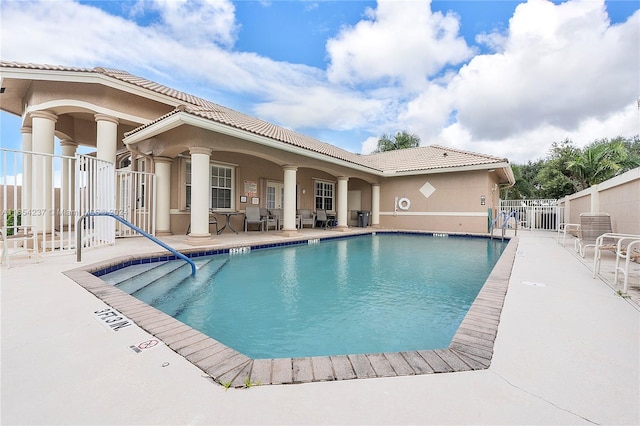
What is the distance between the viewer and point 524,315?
103 inches

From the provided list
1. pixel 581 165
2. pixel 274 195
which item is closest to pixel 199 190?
pixel 274 195

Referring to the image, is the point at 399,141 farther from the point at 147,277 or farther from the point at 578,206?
the point at 147,277

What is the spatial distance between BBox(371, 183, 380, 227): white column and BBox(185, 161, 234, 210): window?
7.61 meters

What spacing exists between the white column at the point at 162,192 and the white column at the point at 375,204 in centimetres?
985

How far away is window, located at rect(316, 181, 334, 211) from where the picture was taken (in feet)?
49.3

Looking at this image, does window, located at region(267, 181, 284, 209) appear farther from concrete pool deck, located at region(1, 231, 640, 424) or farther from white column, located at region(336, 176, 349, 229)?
concrete pool deck, located at region(1, 231, 640, 424)

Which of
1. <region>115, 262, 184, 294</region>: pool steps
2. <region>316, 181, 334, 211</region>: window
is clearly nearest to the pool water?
<region>115, 262, 184, 294</region>: pool steps

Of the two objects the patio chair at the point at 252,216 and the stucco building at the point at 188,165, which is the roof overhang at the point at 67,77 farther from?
the patio chair at the point at 252,216

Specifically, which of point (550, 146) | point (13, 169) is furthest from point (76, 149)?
point (550, 146)

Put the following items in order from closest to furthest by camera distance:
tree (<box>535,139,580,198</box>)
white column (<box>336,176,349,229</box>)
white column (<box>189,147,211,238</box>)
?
white column (<box>189,147,211,238</box>) < white column (<box>336,176,349,229</box>) < tree (<box>535,139,580,198</box>)

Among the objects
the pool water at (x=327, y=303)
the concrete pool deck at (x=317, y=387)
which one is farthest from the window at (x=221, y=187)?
the concrete pool deck at (x=317, y=387)

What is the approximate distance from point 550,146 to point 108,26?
26312 mm

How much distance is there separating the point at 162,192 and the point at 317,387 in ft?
29.5

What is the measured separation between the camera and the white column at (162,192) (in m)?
8.78
